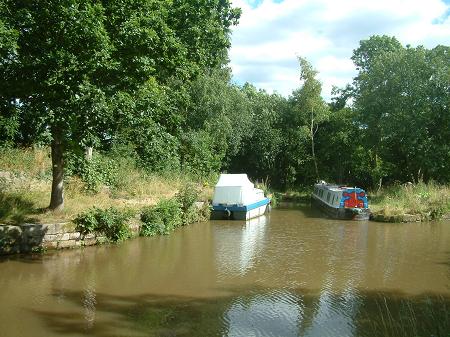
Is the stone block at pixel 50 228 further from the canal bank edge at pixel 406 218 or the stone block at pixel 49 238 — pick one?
the canal bank edge at pixel 406 218

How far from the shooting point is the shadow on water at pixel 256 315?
21.5 feet

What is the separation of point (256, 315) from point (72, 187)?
9.83 m

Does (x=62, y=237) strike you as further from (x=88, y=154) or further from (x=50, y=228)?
(x=88, y=154)

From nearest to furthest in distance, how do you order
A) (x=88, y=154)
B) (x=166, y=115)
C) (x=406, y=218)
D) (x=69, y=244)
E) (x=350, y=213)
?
1. (x=69, y=244)
2. (x=166, y=115)
3. (x=88, y=154)
4. (x=406, y=218)
5. (x=350, y=213)

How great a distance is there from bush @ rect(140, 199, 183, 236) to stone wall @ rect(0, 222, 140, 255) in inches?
93.0

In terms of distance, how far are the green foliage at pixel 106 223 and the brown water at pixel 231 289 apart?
0.41m

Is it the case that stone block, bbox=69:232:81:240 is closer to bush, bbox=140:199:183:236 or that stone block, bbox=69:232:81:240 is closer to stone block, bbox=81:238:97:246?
stone block, bbox=81:238:97:246

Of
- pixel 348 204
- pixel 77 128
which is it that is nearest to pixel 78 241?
pixel 77 128

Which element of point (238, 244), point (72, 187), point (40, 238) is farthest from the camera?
point (72, 187)

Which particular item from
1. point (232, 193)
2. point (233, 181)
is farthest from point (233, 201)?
point (233, 181)

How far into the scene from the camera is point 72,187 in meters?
15.1

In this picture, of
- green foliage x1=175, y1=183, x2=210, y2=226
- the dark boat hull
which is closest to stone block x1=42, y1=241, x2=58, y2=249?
green foliage x1=175, y1=183, x2=210, y2=226

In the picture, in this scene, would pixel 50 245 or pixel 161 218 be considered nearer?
pixel 50 245

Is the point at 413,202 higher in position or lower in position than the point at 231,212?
higher
